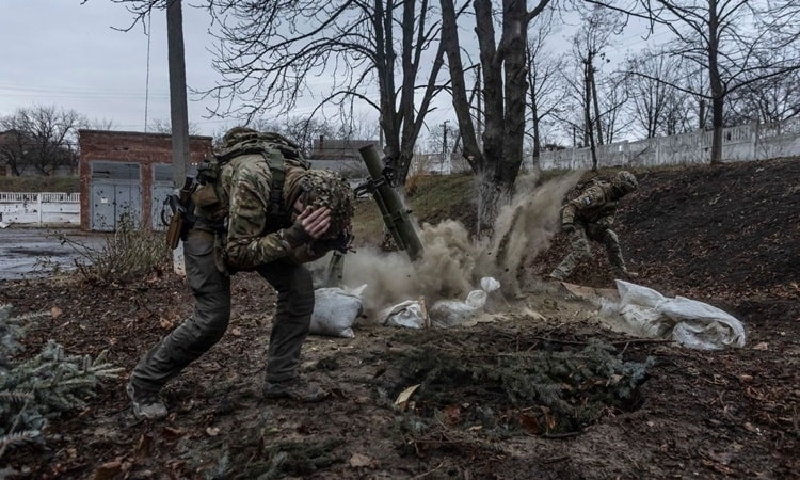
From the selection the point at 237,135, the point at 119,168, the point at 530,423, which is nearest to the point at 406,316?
the point at 530,423

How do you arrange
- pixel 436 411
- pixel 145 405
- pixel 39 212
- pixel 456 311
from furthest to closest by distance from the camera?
pixel 39 212 → pixel 456 311 → pixel 436 411 → pixel 145 405

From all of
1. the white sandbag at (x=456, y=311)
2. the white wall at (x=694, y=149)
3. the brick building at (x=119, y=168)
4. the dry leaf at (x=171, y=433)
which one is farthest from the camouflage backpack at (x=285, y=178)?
the brick building at (x=119, y=168)

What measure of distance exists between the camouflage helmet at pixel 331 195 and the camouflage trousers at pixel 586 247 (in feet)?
19.0

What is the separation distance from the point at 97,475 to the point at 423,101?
11.3m

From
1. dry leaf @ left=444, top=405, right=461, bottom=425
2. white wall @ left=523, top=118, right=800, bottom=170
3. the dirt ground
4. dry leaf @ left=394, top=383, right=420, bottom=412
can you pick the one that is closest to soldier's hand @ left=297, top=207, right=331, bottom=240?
the dirt ground

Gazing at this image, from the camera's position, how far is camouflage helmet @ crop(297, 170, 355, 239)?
279 cm

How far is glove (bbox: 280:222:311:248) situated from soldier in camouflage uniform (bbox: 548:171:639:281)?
19.5 ft

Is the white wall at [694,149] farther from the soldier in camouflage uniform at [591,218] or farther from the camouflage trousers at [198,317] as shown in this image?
the camouflage trousers at [198,317]

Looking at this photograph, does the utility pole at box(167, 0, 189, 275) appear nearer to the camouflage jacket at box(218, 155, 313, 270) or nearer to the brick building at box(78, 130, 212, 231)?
the camouflage jacket at box(218, 155, 313, 270)

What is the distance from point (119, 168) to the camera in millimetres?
23594

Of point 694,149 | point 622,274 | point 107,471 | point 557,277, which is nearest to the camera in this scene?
point 107,471

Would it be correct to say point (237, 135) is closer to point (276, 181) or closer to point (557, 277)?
point (276, 181)

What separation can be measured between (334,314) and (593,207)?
4.97 meters

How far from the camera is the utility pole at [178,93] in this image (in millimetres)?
8086
